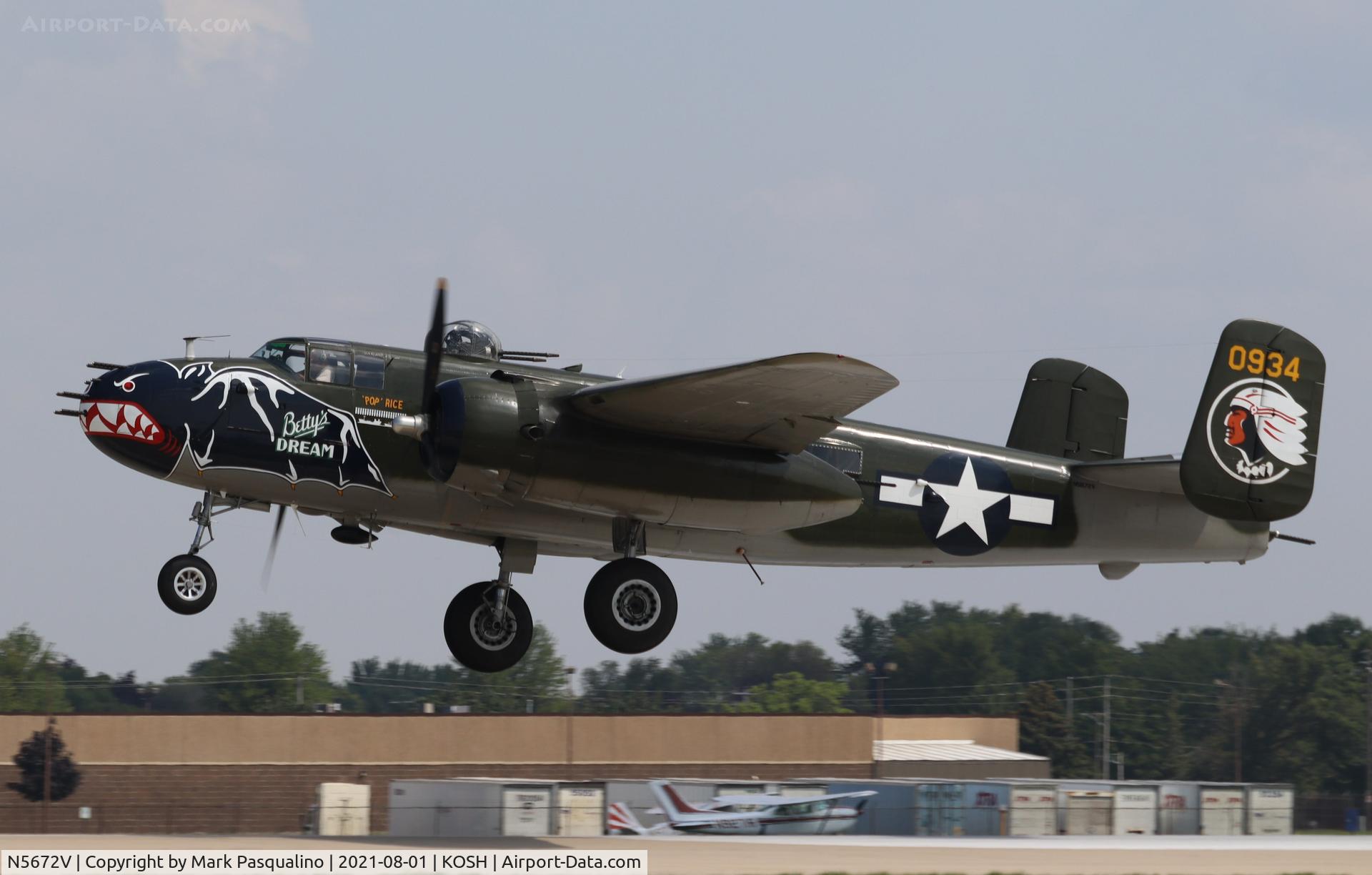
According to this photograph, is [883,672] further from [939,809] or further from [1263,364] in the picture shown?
[1263,364]

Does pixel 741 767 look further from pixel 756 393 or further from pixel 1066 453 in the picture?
pixel 756 393

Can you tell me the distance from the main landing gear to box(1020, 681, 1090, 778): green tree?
69.4 meters

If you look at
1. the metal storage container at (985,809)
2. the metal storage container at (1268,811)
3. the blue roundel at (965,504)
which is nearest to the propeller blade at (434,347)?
the blue roundel at (965,504)

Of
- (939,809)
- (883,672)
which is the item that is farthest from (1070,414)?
(883,672)

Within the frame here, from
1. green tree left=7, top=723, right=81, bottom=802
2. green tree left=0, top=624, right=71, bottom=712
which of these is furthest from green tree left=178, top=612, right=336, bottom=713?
green tree left=7, top=723, right=81, bottom=802

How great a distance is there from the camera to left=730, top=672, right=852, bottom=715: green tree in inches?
3499

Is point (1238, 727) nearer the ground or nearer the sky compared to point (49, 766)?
nearer the sky

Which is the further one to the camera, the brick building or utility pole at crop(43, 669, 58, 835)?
the brick building

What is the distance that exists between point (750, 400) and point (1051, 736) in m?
72.5

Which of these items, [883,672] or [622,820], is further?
[883,672]

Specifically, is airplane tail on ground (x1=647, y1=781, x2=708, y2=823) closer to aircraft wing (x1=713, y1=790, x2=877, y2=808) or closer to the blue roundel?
aircraft wing (x1=713, y1=790, x2=877, y2=808)

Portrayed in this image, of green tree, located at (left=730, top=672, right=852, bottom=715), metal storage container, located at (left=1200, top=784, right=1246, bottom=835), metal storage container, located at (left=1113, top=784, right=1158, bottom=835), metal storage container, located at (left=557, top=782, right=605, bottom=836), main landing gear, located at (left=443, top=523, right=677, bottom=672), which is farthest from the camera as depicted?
green tree, located at (left=730, top=672, right=852, bottom=715)

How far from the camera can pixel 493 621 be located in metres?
19.0

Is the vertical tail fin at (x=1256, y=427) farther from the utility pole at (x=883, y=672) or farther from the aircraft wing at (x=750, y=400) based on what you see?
the utility pole at (x=883, y=672)
